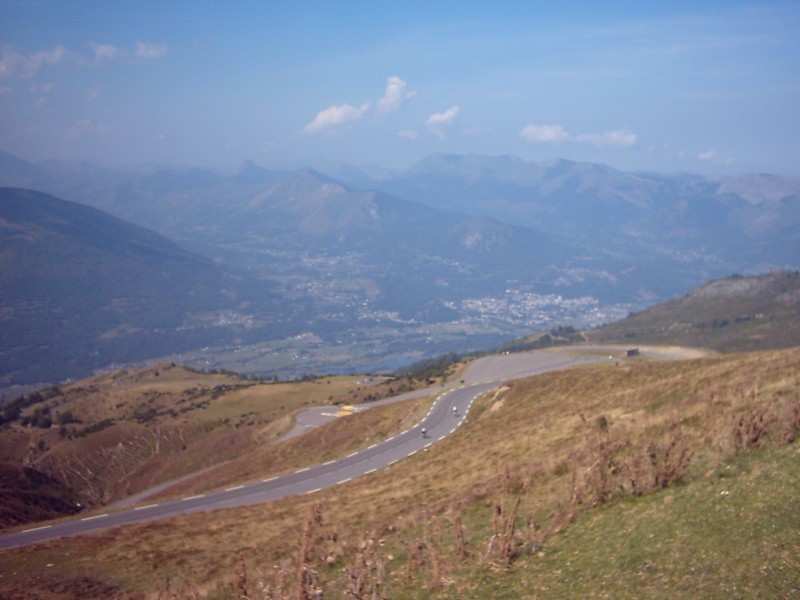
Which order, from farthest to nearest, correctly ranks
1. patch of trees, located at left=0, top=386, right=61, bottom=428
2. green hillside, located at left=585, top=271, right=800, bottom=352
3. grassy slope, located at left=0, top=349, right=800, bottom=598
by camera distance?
green hillside, located at left=585, top=271, right=800, bottom=352
patch of trees, located at left=0, top=386, right=61, bottom=428
grassy slope, located at left=0, top=349, right=800, bottom=598

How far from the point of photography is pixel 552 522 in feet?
34.8

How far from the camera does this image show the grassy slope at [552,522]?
335 inches

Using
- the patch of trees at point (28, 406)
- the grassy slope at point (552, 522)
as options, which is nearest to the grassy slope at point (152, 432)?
the patch of trees at point (28, 406)

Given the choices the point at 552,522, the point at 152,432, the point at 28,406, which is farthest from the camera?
the point at 28,406

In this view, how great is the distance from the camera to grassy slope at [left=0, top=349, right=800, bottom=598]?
852 centimetres

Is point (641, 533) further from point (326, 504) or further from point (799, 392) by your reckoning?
point (326, 504)

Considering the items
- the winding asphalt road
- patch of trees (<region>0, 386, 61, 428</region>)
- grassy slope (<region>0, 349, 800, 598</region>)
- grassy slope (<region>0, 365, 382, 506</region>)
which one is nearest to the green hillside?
grassy slope (<region>0, 365, 382, 506</region>)

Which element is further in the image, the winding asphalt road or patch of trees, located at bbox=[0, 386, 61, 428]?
patch of trees, located at bbox=[0, 386, 61, 428]

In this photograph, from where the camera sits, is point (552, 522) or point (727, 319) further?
point (727, 319)

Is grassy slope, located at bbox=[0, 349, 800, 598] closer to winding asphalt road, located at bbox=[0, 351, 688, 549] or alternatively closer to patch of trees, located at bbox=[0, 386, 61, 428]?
winding asphalt road, located at bbox=[0, 351, 688, 549]

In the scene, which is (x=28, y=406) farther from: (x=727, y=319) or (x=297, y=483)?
(x=727, y=319)

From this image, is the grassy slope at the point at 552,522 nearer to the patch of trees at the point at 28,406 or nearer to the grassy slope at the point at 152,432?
the grassy slope at the point at 152,432

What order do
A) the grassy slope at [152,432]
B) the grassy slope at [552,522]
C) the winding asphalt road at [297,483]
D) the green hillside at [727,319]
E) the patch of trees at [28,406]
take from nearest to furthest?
the grassy slope at [552,522] < the winding asphalt road at [297,483] < the grassy slope at [152,432] < the patch of trees at [28,406] < the green hillside at [727,319]

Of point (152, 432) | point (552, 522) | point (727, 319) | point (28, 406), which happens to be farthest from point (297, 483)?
point (727, 319)
